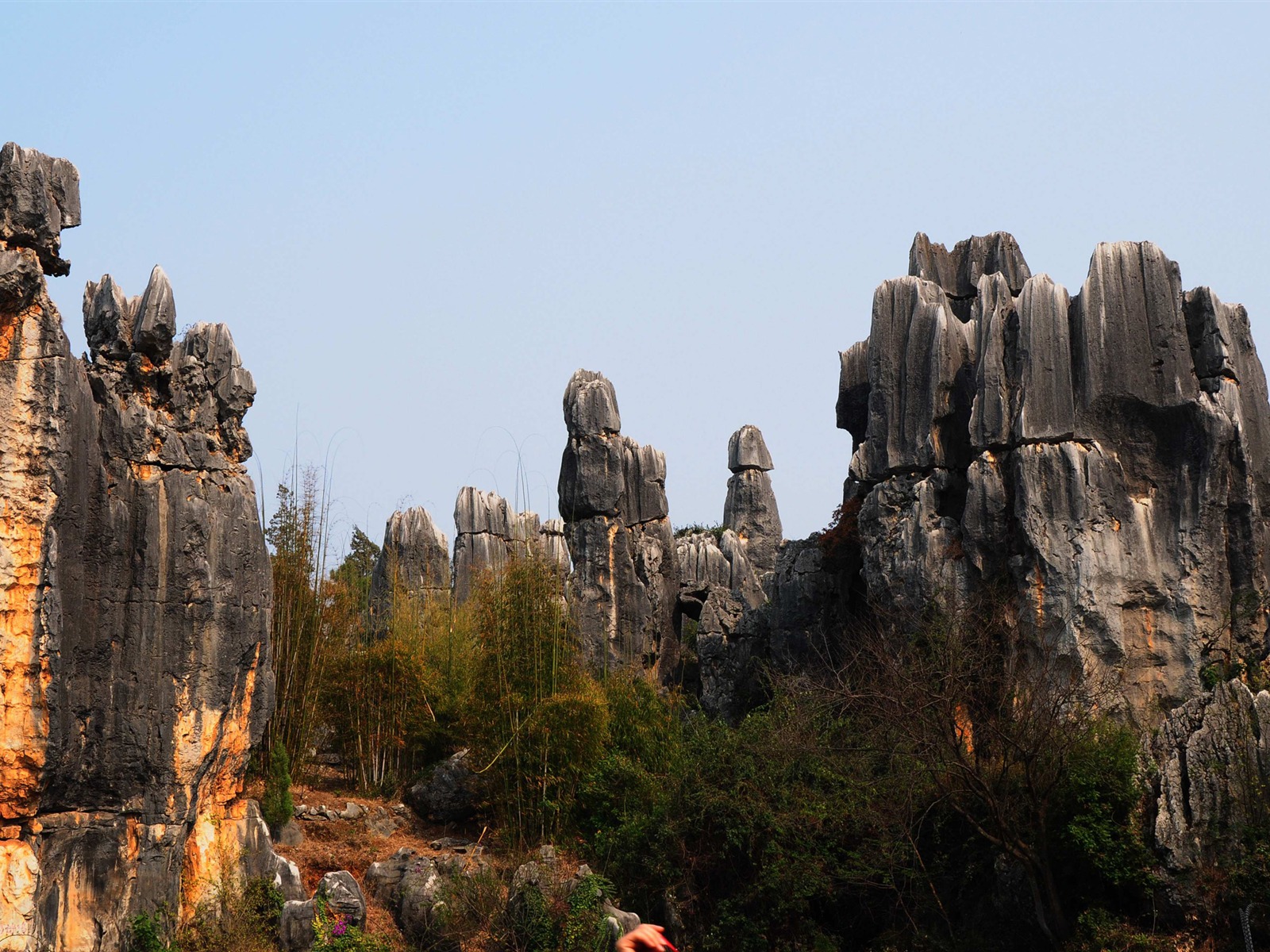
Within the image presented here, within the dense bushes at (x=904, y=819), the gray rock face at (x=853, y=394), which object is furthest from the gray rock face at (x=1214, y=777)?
the gray rock face at (x=853, y=394)

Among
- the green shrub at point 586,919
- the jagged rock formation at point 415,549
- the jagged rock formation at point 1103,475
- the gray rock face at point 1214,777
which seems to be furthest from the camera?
the jagged rock formation at point 415,549

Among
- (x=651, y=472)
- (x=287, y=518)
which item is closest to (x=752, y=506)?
(x=651, y=472)

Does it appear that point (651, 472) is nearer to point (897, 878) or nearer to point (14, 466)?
point (897, 878)

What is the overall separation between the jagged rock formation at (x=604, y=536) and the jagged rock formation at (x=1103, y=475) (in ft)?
29.8

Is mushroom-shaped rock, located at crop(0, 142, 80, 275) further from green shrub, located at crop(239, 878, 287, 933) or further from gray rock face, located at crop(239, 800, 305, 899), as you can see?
green shrub, located at crop(239, 878, 287, 933)

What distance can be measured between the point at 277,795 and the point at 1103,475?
12.0 meters

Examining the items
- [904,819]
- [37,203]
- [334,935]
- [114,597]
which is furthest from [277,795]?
[37,203]

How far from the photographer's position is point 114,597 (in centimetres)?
1402

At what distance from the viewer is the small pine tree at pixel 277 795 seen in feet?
59.1

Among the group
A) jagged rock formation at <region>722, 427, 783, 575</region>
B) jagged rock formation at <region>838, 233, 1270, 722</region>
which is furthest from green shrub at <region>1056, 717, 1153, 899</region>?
jagged rock formation at <region>722, 427, 783, 575</region>

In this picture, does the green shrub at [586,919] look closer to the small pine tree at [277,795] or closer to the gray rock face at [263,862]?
the gray rock face at [263,862]

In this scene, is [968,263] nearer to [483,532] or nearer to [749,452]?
[483,532]

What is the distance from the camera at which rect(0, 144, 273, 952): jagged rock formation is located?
12422mm

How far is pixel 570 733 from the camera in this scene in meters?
19.7
